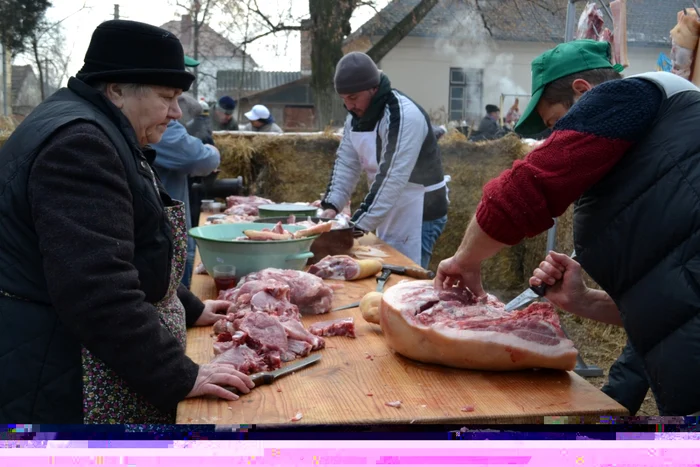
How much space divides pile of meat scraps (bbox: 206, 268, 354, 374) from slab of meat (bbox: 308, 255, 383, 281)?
24.2 inches

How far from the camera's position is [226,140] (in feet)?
28.2

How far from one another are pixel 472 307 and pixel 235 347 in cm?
88

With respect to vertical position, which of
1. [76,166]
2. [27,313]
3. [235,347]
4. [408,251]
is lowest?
[408,251]

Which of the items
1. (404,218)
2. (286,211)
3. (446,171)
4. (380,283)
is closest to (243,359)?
(380,283)

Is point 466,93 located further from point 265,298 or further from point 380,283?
point 265,298

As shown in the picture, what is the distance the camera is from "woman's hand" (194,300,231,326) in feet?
8.66

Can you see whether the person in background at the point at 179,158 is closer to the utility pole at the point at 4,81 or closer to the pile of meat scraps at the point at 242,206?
the pile of meat scraps at the point at 242,206

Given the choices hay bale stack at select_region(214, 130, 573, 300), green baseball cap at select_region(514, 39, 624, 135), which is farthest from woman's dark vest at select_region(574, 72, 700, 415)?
hay bale stack at select_region(214, 130, 573, 300)

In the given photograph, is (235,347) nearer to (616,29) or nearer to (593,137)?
(593,137)

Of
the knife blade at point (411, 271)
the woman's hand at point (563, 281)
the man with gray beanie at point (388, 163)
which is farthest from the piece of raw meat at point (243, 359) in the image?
the man with gray beanie at point (388, 163)

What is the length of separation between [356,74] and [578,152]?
344 centimetres

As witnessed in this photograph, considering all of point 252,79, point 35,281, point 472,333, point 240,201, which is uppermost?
point 252,79

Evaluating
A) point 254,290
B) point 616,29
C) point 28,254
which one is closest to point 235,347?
point 254,290

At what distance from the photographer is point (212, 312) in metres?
2.71
